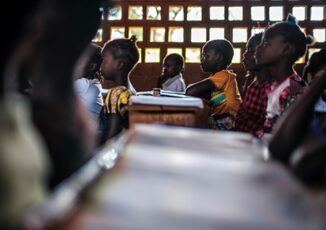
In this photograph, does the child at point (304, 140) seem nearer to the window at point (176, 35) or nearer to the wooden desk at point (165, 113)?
the wooden desk at point (165, 113)

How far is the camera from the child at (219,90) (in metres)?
3.13

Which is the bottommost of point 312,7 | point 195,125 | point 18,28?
point 195,125

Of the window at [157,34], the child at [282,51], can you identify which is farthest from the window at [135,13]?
the child at [282,51]

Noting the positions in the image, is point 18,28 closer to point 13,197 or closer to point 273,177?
point 13,197

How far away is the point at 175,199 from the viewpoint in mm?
552

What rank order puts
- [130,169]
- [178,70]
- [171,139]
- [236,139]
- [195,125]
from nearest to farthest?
[130,169]
[171,139]
[236,139]
[195,125]
[178,70]

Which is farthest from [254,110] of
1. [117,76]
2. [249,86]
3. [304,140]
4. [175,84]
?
[175,84]

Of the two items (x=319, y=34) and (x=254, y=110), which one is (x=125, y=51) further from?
(x=319, y=34)

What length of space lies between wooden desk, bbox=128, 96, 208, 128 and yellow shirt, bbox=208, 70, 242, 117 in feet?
3.75

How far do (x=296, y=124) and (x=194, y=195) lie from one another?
811 millimetres

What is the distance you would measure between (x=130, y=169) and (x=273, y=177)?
200 mm

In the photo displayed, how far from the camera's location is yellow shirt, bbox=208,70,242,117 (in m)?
3.21

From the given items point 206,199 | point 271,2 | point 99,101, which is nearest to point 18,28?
point 206,199

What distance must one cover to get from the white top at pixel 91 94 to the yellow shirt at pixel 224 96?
2.41 ft
